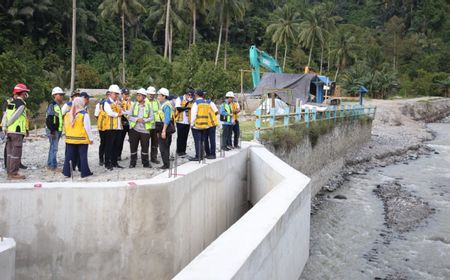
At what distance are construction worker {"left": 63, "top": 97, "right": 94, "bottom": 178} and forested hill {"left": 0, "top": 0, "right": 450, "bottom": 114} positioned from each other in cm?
1286

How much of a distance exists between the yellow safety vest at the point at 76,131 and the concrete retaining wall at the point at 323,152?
22.7 ft

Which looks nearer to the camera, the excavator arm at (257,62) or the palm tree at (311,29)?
the excavator arm at (257,62)

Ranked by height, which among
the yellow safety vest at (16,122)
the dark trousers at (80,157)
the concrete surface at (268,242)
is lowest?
the concrete surface at (268,242)

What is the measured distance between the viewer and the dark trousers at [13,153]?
8266 mm

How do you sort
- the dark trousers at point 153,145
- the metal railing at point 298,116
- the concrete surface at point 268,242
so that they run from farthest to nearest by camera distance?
the metal railing at point 298,116
the dark trousers at point 153,145
the concrete surface at point 268,242

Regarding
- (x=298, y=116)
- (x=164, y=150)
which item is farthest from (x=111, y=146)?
(x=298, y=116)

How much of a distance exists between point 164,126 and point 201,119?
2.91 feet

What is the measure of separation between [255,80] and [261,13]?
52.7 metres

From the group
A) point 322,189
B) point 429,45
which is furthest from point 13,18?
point 429,45

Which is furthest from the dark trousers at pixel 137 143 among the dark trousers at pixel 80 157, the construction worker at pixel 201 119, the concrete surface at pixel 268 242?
the concrete surface at pixel 268 242

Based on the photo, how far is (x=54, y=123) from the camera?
30.7 ft

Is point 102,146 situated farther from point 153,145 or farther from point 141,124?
point 153,145

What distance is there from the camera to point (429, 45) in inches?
3428

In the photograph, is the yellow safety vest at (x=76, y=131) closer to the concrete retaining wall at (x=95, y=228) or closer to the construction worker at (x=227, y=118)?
the concrete retaining wall at (x=95, y=228)
